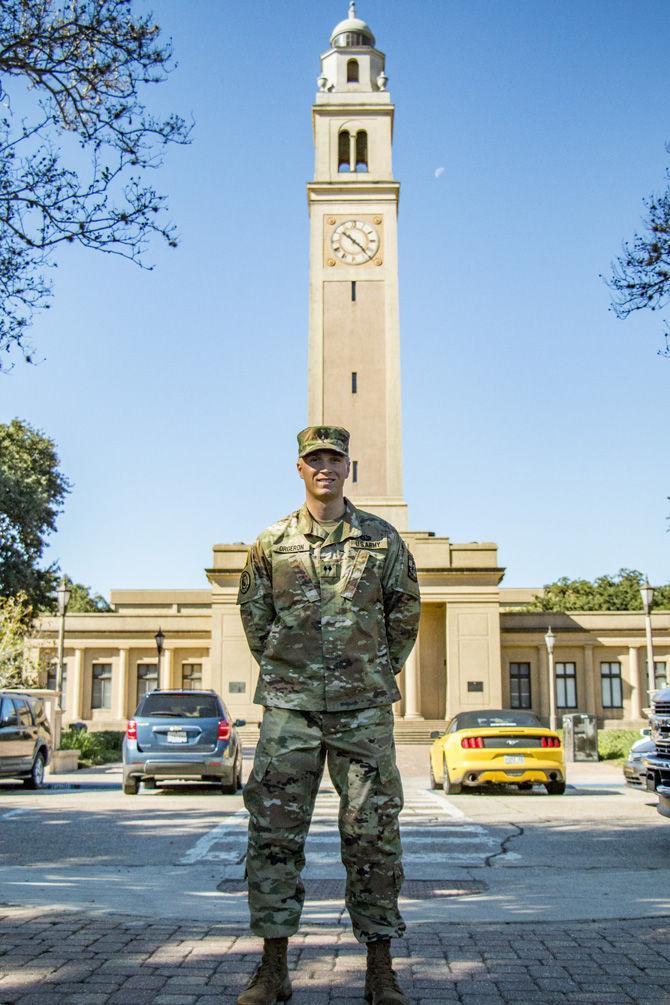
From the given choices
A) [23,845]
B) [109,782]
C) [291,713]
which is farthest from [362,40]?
[291,713]

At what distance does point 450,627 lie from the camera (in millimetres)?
50062

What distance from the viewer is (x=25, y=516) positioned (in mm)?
42719

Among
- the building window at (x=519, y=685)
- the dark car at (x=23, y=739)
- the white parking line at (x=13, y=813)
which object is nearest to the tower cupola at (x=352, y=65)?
the building window at (x=519, y=685)

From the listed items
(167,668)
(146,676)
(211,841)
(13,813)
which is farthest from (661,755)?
(146,676)

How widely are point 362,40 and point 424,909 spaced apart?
5984 centimetres

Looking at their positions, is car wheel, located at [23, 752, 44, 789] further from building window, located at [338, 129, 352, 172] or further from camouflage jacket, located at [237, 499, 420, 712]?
building window, located at [338, 129, 352, 172]

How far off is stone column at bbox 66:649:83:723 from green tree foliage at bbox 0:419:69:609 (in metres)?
15.5

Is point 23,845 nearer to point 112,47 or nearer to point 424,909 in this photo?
point 424,909

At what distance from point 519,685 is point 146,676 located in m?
21.0

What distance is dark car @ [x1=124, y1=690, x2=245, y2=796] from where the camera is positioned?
626 inches

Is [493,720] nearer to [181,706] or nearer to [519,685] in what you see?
[181,706]

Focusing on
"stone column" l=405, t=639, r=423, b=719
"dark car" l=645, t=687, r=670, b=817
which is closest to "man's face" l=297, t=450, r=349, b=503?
"dark car" l=645, t=687, r=670, b=817

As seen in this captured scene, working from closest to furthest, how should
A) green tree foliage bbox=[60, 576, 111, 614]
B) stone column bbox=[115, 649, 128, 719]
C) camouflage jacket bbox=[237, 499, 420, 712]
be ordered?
camouflage jacket bbox=[237, 499, 420, 712], stone column bbox=[115, 649, 128, 719], green tree foliage bbox=[60, 576, 111, 614]

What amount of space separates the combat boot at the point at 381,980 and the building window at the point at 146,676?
56.7m
